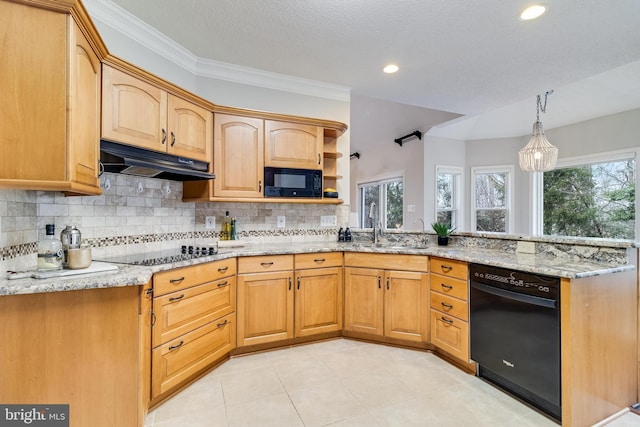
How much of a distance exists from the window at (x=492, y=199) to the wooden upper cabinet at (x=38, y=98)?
18.0ft

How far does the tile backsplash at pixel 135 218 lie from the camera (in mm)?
1578

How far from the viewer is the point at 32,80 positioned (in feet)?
4.28

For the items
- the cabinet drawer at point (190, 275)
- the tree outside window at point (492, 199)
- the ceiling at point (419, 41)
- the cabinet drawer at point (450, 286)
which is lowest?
the cabinet drawer at point (450, 286)

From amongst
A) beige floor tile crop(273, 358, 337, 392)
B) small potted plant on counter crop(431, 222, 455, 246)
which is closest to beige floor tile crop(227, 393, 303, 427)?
beige floor tile crop(273, 358, 337, 392)

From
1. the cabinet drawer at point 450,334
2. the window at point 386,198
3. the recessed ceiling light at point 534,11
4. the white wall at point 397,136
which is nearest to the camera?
the recessed ceiling light at point 534,11

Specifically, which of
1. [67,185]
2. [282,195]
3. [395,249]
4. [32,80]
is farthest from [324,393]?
[32,80]

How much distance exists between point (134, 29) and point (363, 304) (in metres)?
2.88

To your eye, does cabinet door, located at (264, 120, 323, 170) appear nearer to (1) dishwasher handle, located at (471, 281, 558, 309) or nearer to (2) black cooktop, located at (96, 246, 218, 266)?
(2) black cooktop, located at (96, 246, 218, 266)

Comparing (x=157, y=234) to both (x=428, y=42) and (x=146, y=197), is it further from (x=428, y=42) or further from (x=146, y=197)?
(x=428, y=42)

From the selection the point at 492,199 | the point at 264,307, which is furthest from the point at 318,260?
the point at 492,199

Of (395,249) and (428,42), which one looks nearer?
(428,42)

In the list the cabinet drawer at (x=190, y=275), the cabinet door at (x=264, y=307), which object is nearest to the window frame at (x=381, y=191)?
the cabinet door at (x=264, y=307)

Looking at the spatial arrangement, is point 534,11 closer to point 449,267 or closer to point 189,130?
point 449,267

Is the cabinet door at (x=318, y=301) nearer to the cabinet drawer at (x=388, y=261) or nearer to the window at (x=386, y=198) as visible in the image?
the cabinet drawer at (x=388, y=261)
